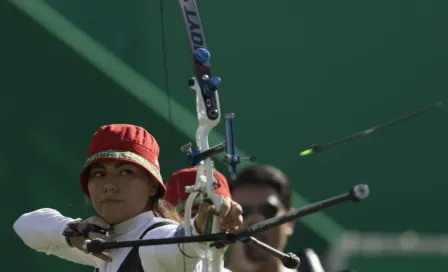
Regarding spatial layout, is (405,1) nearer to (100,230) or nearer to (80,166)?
(80,166)

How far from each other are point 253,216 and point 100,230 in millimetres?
427

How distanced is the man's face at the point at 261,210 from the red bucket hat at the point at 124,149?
25 cm

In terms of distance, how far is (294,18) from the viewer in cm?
593

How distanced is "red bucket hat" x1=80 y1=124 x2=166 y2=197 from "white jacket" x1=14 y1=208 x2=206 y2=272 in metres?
0.13

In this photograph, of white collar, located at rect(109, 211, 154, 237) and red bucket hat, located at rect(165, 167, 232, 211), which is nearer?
white collar, located at rect(109, 211, 154, 237)

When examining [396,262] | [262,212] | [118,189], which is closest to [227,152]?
[396,262]

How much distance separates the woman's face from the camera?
3027 millimetres

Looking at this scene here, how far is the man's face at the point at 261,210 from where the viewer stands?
318 centimetres

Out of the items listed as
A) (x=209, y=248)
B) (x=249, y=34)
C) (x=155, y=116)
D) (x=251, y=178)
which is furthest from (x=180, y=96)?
(x=209, y=248)

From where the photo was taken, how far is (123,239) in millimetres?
3027

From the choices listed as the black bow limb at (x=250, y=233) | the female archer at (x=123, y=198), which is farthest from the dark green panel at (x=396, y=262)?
the female archer at (x=123, y=198)

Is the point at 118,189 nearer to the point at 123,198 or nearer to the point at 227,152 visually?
the point at 123,198

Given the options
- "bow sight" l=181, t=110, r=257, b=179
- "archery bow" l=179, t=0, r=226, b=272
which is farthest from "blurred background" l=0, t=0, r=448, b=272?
"bow sight" l=181, t=110, r=257, b=179

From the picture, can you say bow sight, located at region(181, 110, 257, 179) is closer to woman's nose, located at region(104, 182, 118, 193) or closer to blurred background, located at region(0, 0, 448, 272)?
woman's nose, located at region(104, 182, 118, 193)
